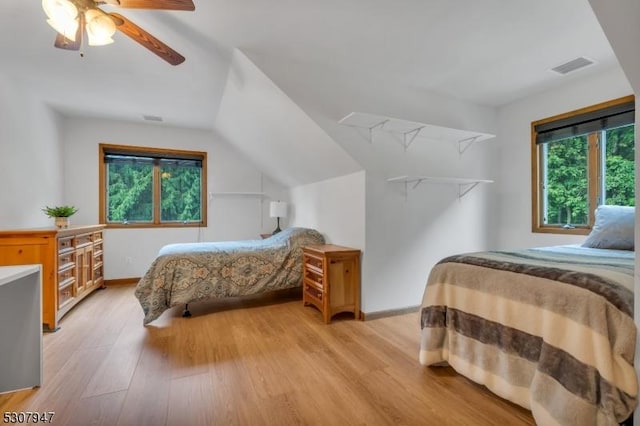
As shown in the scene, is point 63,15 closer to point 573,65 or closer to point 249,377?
point 249,377

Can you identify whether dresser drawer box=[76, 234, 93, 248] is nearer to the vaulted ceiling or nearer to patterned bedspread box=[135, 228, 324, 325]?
patterned bedspread box=[135, 228, 324, 325]

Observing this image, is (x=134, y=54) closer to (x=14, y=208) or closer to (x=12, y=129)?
(x=12, y=129)

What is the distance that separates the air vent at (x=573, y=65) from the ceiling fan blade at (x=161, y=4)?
3.14m

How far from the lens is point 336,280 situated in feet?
9.56

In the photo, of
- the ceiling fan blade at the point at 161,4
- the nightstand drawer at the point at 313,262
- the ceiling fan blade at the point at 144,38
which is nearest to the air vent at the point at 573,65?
the nightstand drawer at the point at 313,262

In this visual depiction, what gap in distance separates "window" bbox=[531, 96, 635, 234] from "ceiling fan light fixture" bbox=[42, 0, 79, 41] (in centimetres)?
425

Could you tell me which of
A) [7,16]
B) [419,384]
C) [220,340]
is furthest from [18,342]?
[419,384]

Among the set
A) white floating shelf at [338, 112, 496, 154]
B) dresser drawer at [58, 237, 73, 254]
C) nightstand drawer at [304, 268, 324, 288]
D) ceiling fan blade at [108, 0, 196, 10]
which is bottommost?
nightstand drawer at [304, 268, 324, 288]

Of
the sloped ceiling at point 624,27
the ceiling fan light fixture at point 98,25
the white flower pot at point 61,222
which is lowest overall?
the white flower pot at point 61,222

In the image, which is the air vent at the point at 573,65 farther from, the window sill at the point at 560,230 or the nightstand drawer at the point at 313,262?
the nightstand drawer at the point at 313,262

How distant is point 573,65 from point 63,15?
3.93m

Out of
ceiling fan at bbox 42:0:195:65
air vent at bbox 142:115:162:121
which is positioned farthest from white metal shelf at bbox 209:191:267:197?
ceiling fan at bbox 42:0:195:65

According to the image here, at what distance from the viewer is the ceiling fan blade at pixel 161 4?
1.60m

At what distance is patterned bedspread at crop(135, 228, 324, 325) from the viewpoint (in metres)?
2.84
